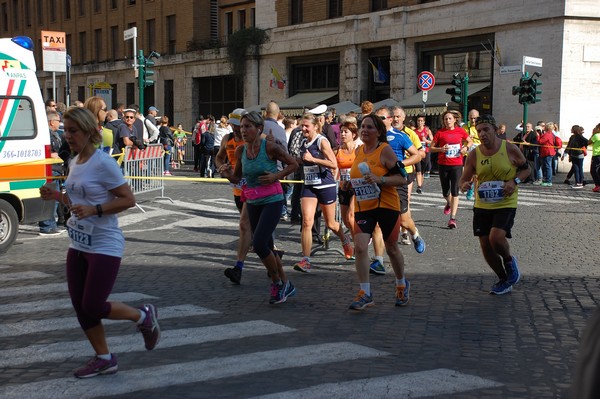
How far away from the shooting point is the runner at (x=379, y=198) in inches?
297

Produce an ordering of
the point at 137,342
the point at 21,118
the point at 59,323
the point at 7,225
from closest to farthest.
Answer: the point at 137,342 < the point at 59,323 < the point at 7,225 < the point at 21,118

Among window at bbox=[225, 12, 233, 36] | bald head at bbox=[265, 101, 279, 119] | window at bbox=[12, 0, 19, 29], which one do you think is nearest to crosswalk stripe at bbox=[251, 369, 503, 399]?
bald head at bbox=[265, 101, 279, 119]

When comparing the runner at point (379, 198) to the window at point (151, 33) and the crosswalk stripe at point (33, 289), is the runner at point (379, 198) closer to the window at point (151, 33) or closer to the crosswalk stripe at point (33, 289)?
the crosswalk stripe at point (33, 289)

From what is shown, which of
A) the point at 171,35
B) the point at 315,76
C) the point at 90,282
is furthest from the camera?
the point at 171,35

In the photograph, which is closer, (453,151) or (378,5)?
(453,151)

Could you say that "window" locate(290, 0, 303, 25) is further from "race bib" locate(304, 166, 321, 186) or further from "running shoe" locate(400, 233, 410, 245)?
"race bib" locate(304, 166, 321, 186)

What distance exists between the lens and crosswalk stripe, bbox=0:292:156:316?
24.7 ft

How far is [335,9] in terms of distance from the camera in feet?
125

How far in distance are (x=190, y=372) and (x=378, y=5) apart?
31.7m

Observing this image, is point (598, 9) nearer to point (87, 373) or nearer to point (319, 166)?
point (319, 166)

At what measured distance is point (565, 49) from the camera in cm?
2788

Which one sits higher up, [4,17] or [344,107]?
[4,17]

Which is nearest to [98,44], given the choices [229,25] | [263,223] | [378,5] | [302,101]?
[229,25]

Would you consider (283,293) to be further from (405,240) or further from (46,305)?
(405,240)
